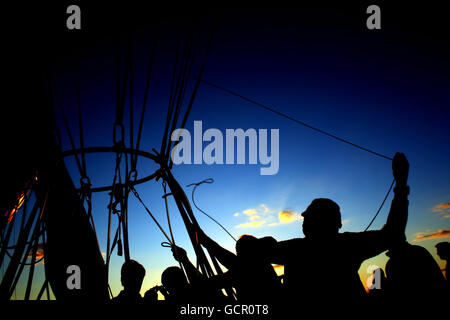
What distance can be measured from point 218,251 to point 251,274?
1.70 feet

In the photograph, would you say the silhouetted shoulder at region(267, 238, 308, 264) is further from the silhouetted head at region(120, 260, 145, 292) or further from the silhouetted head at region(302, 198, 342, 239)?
the silhouetted head at region(120, 260, 145, 292)

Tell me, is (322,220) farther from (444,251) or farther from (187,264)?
(444,251)

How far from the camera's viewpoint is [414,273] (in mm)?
2582

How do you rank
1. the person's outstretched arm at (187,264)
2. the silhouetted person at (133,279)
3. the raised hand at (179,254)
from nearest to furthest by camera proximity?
the person's outstretched arm at (187,264), the raised hand at (179,254), the silhouetted person at (133,279)

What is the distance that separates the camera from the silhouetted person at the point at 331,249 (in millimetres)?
1722

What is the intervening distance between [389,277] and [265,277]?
2.19m

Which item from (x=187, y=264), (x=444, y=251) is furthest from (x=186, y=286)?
(x=444, y=251)

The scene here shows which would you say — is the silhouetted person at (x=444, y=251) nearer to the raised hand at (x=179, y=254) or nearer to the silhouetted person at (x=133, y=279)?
the raised hand at (x=179, y=254)

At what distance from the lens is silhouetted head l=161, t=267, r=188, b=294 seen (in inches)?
150

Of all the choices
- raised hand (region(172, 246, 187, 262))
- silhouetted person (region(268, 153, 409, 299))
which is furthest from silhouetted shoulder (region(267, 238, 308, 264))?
raised hand (region(172, 246, 187, 262))

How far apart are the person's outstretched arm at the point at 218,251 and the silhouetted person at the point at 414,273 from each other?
72.0 inches

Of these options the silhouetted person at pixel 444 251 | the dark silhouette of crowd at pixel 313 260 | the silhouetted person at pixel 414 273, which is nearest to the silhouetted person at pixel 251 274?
the dark silhouette of crowd at pixel 313 260

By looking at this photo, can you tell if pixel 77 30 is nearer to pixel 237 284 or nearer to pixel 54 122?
pixel 54 122
